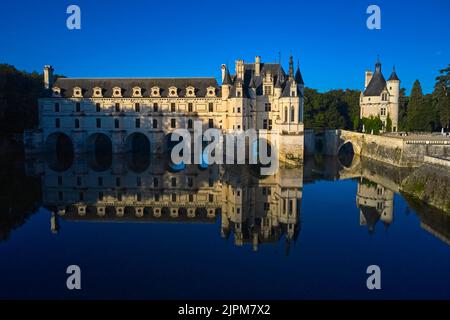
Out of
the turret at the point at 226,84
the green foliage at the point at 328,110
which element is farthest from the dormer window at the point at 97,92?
the green foliage at the point at 328,110

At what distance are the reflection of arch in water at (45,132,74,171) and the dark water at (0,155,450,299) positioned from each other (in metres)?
6.34

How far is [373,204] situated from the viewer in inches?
949

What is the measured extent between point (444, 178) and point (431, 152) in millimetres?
13590

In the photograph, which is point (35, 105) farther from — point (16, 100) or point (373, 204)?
point (373, 204)

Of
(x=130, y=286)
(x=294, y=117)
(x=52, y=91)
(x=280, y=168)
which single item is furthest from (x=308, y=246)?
(x=52, y=91)

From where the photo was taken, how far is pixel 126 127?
4581 cm

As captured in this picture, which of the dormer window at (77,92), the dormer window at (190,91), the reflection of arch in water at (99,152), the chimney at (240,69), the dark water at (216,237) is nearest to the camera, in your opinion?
the dark water at (216,237)

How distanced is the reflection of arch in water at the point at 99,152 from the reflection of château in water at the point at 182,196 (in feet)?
1.97

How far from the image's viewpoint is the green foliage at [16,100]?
4781 centimetres

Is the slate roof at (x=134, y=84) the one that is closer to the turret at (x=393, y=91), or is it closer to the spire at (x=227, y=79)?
the spire at (x=227, y=79)

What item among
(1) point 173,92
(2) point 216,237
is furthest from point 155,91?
(2) point 216,237

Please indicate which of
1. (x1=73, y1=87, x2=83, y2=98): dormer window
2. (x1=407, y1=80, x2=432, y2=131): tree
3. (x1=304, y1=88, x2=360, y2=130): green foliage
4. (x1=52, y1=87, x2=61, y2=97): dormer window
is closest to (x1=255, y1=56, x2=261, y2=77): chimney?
(x1=73, y1=87, x2=83, y2=98): dormer window

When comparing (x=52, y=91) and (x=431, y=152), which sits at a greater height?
(x=52, y=91)
